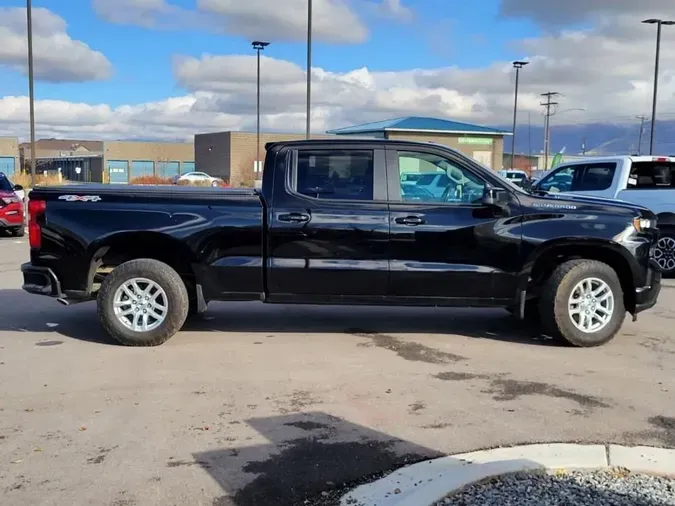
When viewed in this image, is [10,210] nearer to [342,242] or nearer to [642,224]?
[342,242]

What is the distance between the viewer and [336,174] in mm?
7152

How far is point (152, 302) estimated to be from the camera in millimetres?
7020

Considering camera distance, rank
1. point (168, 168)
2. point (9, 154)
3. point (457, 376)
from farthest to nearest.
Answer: point (168, 168) < point (9, 154) < point (457, 376)

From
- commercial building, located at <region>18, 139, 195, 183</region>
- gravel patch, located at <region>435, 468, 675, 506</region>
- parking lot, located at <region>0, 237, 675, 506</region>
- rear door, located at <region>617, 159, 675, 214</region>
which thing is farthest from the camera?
commercial building, located at <region>18, 139, 195, 183</region>

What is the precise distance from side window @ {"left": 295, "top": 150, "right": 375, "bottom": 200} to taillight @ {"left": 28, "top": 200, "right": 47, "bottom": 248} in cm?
243

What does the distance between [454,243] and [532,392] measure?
5.83 feet

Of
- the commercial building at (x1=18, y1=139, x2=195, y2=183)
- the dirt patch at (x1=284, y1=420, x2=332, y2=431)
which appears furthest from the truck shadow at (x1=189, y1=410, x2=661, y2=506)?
the commercial building at (x1=18, y1=139, x2=195, y2=183)

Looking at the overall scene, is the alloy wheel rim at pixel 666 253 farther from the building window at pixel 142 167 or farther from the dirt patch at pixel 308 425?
the building window at pixel 142 167

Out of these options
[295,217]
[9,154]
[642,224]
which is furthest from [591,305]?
[9,154]

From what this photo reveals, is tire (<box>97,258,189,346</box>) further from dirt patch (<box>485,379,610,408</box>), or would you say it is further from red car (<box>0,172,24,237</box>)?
red car (<box>0,172,24,237</box>)

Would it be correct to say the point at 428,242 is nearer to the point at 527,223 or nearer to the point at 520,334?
the point at 527,223

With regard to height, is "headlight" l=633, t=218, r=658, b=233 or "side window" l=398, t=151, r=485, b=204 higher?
"side window" l=398, t=151, r=485, b=204

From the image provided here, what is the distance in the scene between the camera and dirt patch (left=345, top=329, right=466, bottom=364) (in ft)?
22.1

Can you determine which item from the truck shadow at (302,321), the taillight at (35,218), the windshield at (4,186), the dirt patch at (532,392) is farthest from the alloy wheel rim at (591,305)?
the windshield at (4,186)
